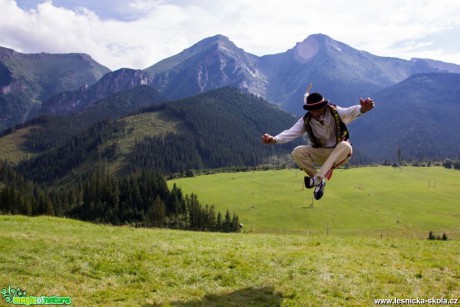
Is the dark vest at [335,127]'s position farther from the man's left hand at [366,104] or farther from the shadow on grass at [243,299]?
the shadow on grass at [243,299]

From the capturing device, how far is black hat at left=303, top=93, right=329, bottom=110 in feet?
45.1

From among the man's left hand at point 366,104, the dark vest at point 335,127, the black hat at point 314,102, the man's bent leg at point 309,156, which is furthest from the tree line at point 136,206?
the man's left hand at point 366,104

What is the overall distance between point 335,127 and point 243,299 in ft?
22.5

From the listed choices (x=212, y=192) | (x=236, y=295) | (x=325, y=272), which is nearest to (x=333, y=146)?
(x=325, y=272)

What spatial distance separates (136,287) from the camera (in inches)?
457

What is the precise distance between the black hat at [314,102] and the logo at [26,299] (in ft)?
31.0

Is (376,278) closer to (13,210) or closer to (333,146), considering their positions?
(333,146)

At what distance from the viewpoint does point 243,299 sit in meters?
11.0

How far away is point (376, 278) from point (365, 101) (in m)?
5.90

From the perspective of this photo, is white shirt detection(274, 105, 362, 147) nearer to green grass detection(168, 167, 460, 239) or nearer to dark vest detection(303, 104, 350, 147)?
dark vest detection(303, 104, 350, 147)

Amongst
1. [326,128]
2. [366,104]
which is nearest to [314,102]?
[326,128]

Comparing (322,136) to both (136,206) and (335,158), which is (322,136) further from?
(136,206)

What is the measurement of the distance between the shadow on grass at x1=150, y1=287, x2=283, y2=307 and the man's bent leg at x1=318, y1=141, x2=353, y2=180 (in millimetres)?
4496

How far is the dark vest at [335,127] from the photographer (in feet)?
46.0
